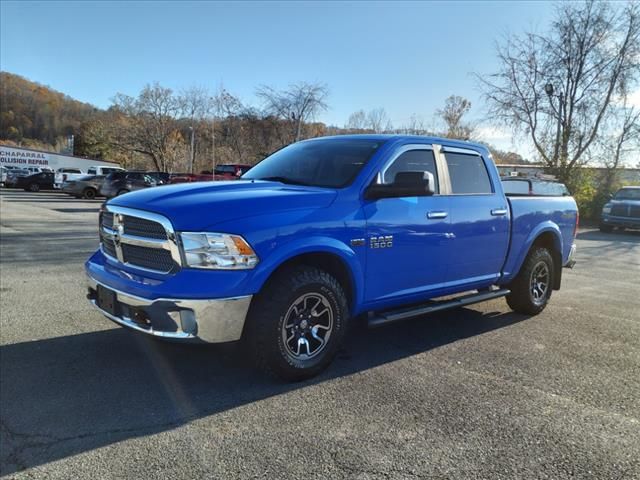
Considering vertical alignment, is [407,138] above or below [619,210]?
above

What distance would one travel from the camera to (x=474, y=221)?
4824 mm

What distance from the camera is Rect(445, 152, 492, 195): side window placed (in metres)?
4.86

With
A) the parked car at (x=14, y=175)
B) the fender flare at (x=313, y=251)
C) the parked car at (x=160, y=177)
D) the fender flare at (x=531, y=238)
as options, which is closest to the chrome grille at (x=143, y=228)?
the fender flare at (x=313, y=251)

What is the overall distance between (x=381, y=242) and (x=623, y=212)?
19006 mm

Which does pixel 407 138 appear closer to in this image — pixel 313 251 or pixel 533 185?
pixel 313 251

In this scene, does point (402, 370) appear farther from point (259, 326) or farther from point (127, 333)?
point (127, 333)

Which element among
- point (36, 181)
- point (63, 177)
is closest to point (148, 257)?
point (63, 177)

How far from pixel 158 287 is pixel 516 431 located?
248cm

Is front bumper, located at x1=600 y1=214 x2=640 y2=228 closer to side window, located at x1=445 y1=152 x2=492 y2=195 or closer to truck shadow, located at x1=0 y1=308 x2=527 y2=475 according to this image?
side window, located at x1=445 y1=152 x2=492 y2=195

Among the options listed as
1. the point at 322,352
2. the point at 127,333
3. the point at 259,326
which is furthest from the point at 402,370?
the point at 127,333

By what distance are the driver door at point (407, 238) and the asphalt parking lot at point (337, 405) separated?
2.14 feet

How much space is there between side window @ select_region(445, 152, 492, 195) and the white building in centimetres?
2863

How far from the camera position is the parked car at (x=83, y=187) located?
28406 mm

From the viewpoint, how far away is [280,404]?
131 inches
